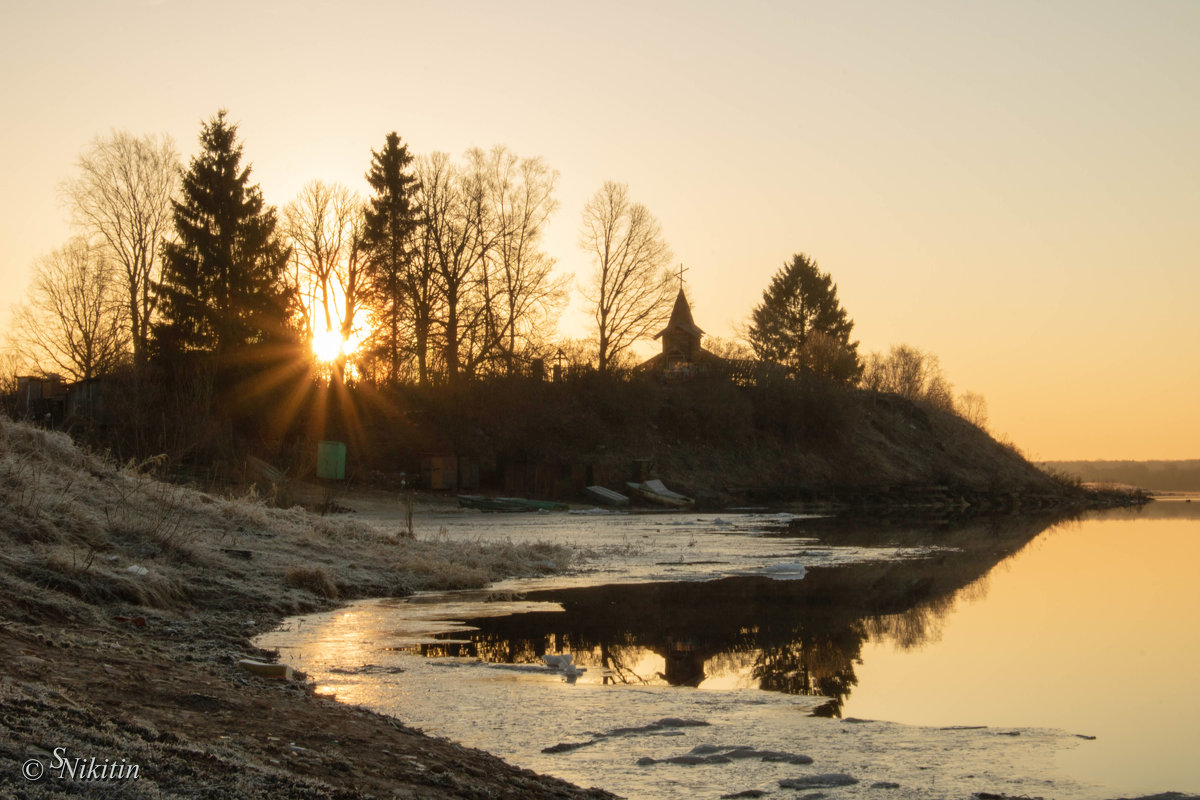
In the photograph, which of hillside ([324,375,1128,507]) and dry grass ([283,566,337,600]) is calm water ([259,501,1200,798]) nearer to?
dry grass ([283,566,337,600])

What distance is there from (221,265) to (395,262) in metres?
10.4

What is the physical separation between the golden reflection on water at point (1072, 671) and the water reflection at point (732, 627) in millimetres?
357

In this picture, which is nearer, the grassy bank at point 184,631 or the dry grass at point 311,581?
the grassy bank at point 184,631

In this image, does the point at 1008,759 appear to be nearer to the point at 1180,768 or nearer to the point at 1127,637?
the point at 1180,768

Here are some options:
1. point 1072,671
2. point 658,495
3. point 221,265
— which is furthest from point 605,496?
point 1072,671

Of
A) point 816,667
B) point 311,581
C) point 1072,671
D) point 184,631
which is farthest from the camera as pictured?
point 311,581

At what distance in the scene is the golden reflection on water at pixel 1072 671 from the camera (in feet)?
23.9

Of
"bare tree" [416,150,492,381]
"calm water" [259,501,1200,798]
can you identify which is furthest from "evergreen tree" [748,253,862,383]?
"calm water" [259,501,1200,798]

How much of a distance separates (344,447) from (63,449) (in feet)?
83.2

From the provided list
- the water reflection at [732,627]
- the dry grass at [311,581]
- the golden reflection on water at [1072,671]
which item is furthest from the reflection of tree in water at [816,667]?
the dry grass at [311,581]

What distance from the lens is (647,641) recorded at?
11.2 m

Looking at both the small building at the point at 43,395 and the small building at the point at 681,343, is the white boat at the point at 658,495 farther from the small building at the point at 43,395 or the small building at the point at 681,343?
the small building at the point at 43,395

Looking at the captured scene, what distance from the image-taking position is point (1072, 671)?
1020 centimetres

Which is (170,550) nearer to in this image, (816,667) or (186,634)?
(186,634)
